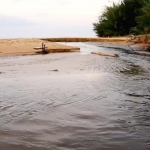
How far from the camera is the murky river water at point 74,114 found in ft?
10.1

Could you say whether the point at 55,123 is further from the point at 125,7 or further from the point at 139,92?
the point at 125,7

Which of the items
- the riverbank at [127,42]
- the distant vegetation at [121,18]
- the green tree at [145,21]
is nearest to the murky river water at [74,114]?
the riverbank at [127,42]

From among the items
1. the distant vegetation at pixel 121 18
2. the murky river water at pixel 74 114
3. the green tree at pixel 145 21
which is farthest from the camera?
the distant vegetation at pixel 121 18

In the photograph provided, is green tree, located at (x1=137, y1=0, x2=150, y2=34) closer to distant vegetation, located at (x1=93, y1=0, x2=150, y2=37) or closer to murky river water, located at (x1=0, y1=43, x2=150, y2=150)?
distant vegetation, located at (x1=93, y1=0, x2=150, y2=37)

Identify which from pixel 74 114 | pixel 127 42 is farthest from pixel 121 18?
pixel 74 114

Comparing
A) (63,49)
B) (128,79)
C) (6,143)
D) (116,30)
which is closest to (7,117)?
(6,143)

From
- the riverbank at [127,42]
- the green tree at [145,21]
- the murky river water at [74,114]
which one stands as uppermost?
the green tree at [145,21]

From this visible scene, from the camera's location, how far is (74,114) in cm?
414

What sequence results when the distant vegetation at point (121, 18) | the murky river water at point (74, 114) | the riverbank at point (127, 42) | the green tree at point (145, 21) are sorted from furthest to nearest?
1. the distant vegetation at point (121, 18)
2. the green tree at point (145, 21)
3. the riverbank at point (127, 42)
4. the murky river water at point (74, 114)

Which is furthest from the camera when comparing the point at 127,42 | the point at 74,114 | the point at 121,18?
the point at 121,18

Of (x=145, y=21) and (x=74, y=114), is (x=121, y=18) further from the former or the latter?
(x=74, y=114)

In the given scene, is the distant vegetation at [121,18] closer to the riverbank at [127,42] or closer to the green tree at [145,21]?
the riverbank at [127,42]

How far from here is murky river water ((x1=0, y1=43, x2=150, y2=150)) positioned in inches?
121

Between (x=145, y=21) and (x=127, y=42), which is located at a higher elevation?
(x=145, y=21)
